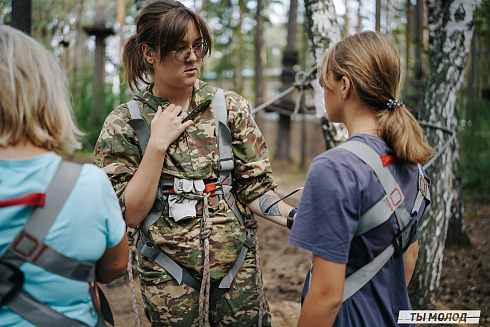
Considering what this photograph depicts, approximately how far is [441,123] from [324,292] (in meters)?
2.91

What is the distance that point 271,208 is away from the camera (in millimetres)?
2166

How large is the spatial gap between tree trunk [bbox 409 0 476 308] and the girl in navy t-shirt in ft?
7.24

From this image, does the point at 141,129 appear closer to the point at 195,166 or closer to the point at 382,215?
the point at 195,166

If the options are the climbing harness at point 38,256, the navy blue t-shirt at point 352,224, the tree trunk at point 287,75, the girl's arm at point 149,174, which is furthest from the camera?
the tree trunk at point 287,75

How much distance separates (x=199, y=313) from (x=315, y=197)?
3.08 feet

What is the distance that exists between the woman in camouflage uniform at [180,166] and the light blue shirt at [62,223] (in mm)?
601

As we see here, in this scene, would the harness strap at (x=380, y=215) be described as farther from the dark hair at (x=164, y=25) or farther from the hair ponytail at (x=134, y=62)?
the hair ponytail at (x=134, y=62)

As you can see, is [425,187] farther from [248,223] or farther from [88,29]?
[88,29]

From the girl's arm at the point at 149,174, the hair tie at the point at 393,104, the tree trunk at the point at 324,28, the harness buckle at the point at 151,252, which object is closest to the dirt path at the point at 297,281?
the tree trunk at the point at 324,28

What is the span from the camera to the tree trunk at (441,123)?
372cm

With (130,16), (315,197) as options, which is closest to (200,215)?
(315,197)

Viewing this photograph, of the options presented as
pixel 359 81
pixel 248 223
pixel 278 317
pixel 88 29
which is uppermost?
pixel 88 29

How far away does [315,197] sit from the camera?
4.68 ft

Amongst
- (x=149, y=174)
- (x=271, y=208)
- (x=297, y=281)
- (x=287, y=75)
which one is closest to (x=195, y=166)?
(x=149, y=174)
